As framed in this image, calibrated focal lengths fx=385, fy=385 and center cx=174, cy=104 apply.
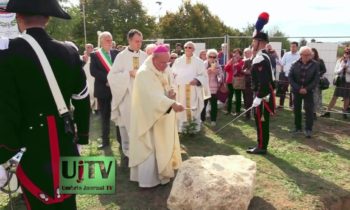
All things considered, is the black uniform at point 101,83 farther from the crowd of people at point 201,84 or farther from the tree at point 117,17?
the tree at point 117,17

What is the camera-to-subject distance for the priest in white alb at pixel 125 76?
631 centimetres

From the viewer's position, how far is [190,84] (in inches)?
323

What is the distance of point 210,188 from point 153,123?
1.21 meters

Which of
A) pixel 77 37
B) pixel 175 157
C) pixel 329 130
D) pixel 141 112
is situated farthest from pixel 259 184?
pixel 77 37

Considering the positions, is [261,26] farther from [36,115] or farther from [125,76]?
[36,115]

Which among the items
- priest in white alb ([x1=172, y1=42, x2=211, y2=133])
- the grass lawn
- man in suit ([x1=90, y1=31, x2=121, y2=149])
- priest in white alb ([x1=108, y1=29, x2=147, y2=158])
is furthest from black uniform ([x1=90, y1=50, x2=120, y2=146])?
priest in white alb ([x1=172, y1=42, x2=211, y2=133])

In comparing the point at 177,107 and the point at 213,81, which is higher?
the point at 177,107

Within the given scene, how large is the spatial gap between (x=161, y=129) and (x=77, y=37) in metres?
35.5

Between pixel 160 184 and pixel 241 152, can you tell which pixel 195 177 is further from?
pixel 241 152

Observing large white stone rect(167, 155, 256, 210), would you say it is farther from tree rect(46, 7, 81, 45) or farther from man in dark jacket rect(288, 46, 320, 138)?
tree rect(46, 7, 81, 45)

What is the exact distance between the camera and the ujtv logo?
278 centimetres

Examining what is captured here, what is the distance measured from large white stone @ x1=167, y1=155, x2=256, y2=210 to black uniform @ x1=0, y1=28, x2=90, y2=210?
1928 millimetres

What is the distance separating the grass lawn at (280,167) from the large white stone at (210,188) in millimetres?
430

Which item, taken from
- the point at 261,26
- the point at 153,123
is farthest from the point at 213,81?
the point at 153,123
